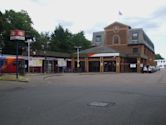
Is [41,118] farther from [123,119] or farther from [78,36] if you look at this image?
[78,36]

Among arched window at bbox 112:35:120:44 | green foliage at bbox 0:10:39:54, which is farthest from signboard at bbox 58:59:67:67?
arched window at bbox 112:35:120:44

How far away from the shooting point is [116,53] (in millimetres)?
61281

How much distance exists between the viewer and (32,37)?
2520 inches

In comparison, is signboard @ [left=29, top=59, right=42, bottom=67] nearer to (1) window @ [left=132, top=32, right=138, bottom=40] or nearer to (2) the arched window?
(2) the arched window

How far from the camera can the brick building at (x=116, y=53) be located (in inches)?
2469

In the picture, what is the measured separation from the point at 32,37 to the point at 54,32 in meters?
31.8

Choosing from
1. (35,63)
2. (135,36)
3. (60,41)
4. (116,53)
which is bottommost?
(35,63)

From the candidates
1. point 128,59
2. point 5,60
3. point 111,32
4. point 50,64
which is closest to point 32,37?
point 50,64

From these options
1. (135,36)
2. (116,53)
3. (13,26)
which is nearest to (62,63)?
(116,53)

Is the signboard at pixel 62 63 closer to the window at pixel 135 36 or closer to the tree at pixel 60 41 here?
the tree at pixel 60 41

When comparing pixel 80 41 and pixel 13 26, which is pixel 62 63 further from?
pixel 80 41

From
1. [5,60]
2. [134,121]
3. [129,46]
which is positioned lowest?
[134,121]

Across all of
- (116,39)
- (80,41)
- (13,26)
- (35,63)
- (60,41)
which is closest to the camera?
(35,63)

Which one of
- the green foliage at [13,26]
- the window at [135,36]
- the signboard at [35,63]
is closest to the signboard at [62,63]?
the signboard at [35,63]
